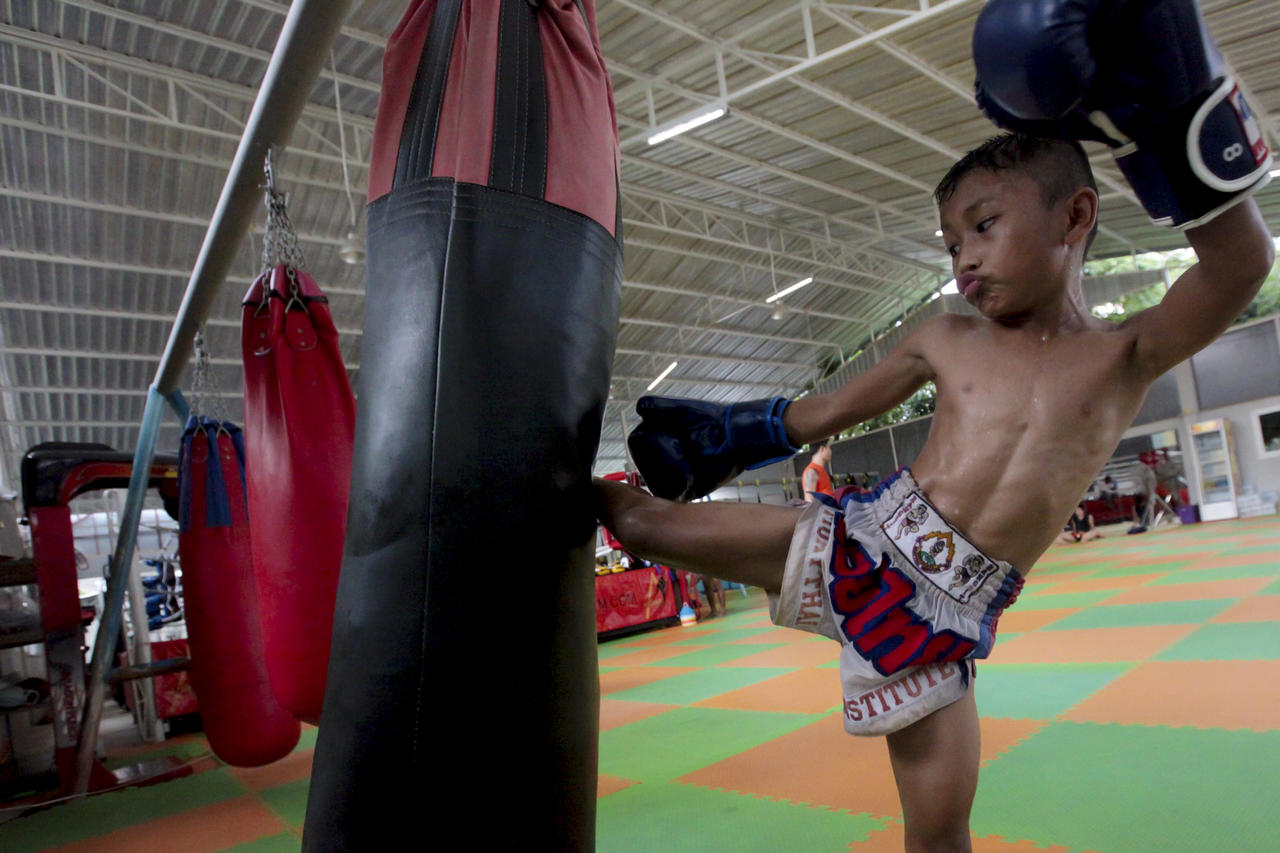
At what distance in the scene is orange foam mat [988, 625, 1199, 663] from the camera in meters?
4.55

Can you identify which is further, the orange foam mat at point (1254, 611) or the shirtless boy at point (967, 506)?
the orange foam mat at point (1254, 611)

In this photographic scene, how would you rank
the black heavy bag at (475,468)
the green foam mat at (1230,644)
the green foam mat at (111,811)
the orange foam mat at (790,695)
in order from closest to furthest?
the black heavy bag at (475,468) < the green foam mat at (111,811) < the green foam mat at (1230,644) < the orange foam mat at (790,695)

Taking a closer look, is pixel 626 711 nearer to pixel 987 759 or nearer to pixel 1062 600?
pixel 987 759

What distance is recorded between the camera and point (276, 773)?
15.4ft

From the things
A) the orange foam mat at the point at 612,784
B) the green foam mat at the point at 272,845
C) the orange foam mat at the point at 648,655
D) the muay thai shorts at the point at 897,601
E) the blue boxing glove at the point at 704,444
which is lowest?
the orange foam mat at the point at 648,655

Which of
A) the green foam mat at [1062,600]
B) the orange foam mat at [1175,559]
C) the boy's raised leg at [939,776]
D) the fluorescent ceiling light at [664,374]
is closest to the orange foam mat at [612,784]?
the boy's raised leg at [939,776]

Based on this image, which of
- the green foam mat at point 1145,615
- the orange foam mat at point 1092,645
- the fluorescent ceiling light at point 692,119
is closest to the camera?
the orange foam mat at point 1092,645

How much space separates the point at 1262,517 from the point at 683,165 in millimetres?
11955

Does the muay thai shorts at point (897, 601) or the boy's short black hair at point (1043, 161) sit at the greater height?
the boy's short black hair at point (1043, 161)

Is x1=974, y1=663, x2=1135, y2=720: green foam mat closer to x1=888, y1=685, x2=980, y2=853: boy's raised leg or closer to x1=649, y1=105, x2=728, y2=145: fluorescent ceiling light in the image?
x1=888, y1=685, x2=980, y2=853: boy's raised leg

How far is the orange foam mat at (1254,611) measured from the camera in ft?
16.3

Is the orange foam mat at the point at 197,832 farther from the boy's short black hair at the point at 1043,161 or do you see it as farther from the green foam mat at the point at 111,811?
the boy's short black hair at the point at 1043,161

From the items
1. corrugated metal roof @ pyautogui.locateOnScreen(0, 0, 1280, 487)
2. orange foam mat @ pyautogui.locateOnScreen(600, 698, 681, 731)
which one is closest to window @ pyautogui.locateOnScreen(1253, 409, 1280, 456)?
corrugated metal roof @ pyautogui.locateOnScreen(0, 0, 1280, 487)

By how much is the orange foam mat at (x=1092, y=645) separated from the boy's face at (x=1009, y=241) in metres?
3.75
